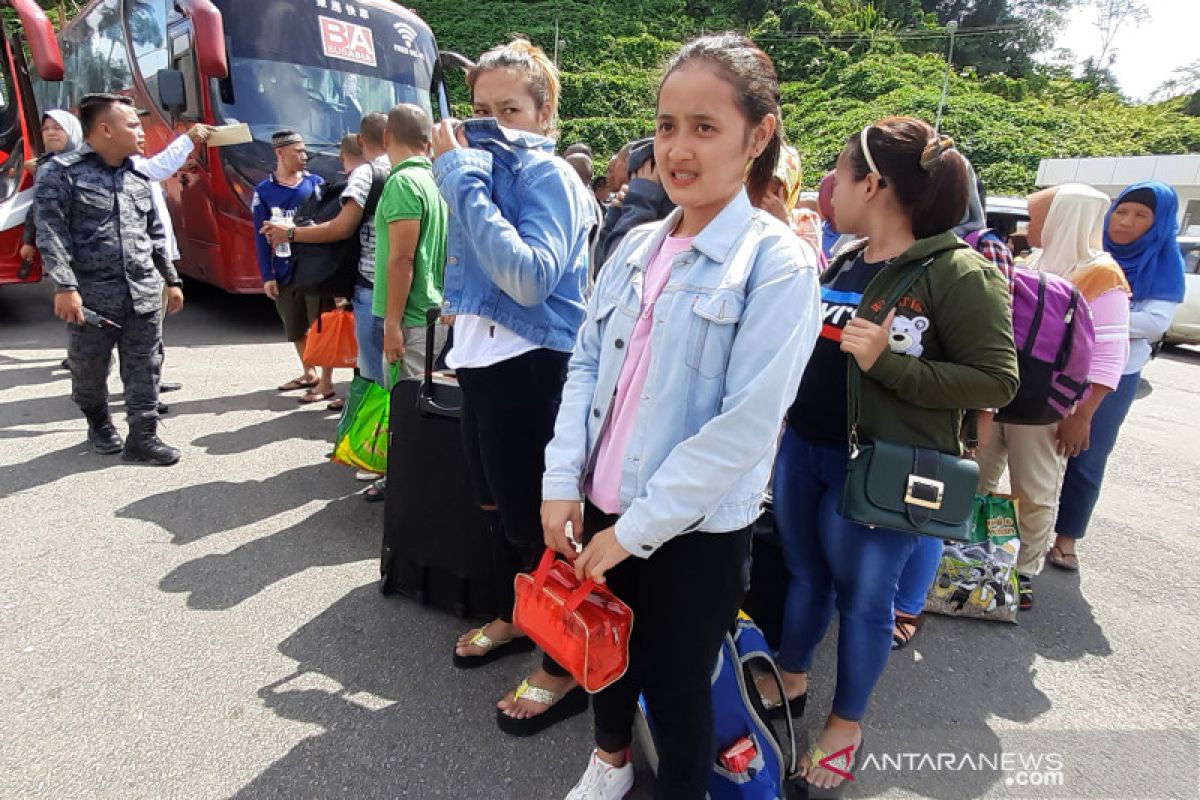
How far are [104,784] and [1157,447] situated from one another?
6873 millimetres

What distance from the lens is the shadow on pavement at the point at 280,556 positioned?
2.74 meters

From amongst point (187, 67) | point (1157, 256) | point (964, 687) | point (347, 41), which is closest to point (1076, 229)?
point (1157, 256)

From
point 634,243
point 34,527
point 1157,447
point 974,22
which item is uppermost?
point 974,22

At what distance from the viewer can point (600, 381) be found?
1.53 meters

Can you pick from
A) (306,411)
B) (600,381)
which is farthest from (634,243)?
(306,411)

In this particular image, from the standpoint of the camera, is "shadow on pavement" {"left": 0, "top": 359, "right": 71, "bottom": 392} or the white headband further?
"shadow on pavement" {"left": 0, "top": 359, "right": 71, "bottom": 392}

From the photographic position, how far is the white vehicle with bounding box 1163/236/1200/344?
9.59m

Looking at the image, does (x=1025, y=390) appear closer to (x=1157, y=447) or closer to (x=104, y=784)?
(x=104, y=784)

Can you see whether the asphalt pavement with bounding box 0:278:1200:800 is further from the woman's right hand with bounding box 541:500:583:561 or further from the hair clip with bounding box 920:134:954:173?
the hair clip with bounding box 920:134:954:173

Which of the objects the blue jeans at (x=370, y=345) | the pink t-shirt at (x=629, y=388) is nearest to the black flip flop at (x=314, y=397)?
the blue jeans at (x=370, y=345)

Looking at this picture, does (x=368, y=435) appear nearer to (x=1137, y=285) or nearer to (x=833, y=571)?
(x=833, y=571)

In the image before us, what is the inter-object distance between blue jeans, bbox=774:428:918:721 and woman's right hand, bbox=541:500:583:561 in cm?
84

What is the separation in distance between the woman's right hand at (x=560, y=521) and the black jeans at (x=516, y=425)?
0.39 metres
